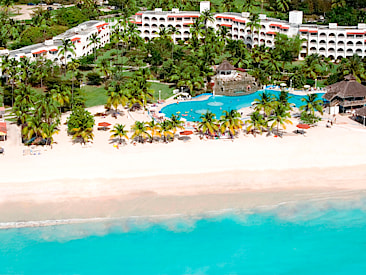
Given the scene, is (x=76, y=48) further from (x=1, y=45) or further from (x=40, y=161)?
(x=40, y=161)

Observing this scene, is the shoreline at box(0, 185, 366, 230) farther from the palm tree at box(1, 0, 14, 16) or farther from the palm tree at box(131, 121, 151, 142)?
the palm tree at box(1, 0, 14, 16)

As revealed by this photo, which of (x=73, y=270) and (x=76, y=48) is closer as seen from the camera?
(x=73, y=270)

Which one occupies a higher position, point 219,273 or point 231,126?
point 231,126

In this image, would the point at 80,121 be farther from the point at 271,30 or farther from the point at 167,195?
the point at 271,30

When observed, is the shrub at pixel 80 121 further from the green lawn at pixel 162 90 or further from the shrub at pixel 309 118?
the shrub at pixel 309 118

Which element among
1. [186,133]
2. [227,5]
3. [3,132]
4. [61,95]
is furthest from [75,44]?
[186,133]

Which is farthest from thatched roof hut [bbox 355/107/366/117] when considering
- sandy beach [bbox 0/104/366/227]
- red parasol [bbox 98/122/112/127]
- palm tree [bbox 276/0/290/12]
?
palm tree [bbox 276/0/290/12]

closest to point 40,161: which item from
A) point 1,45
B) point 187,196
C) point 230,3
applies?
point 187,196
